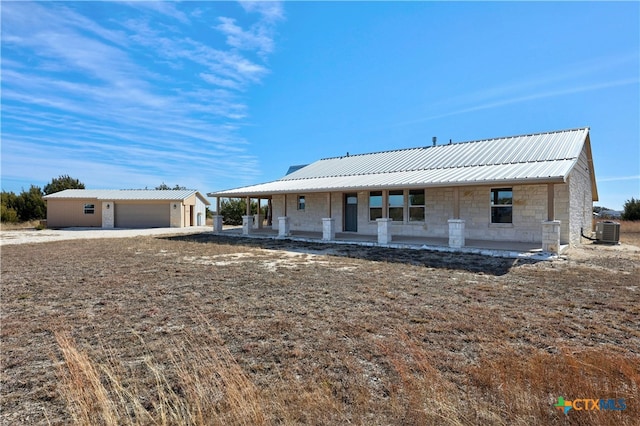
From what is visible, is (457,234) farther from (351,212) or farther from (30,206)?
(30,206)

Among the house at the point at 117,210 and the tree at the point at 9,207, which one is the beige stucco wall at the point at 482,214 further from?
the tree at the point at 9,207

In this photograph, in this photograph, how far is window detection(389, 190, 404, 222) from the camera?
609 inches

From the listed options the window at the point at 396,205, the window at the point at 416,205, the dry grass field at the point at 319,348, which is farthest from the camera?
the window at the point at 396,205

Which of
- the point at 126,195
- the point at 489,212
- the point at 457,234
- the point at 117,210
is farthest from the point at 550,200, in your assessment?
the point at 126,195

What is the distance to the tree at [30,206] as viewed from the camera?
33281mm

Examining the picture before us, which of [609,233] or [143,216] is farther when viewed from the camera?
[143,216]

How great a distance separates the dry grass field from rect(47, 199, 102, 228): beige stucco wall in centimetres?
2537

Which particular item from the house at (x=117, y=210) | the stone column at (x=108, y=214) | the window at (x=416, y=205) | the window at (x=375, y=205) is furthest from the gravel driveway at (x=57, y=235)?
the window at (x=416, y=205)

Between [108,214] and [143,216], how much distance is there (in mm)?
2711

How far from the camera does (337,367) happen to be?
10.6 ft

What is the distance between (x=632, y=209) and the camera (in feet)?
91.2

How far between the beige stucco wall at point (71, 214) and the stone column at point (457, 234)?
29.7 metres

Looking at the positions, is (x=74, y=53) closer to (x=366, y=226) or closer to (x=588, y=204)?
(x=366, y=226)

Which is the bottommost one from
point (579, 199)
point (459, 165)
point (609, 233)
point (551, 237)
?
point (609, 233)
